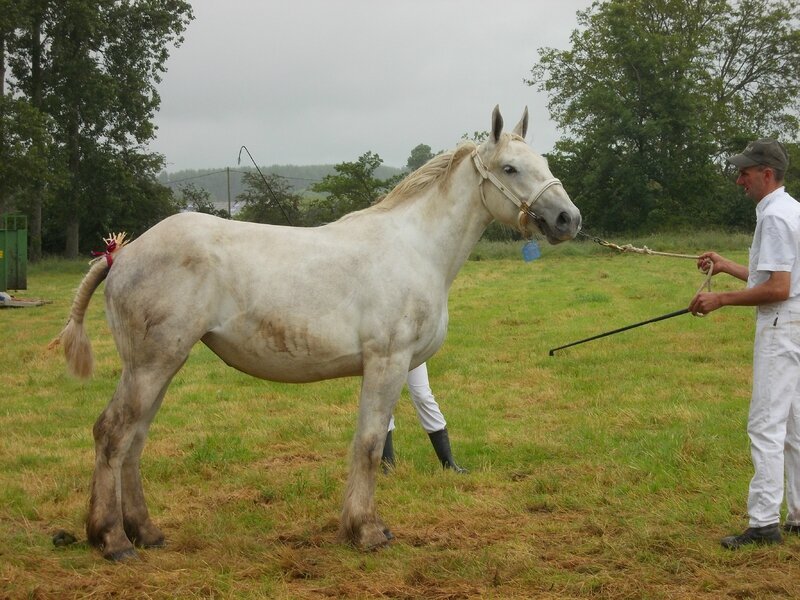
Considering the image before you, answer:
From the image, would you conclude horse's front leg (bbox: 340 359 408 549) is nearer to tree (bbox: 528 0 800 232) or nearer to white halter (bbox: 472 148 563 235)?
white halter (bbox: 472 148 563 235)

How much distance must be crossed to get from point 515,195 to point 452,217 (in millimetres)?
433

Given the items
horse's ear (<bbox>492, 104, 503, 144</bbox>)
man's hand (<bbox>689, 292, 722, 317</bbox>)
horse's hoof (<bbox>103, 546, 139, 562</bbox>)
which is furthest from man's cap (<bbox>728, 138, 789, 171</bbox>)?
horse's hoof (<bbox>103, 546, 139, 562</bbox>)

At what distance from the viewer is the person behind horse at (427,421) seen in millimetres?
6383

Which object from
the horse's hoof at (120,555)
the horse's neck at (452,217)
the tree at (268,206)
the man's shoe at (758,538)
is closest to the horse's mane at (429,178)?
the horse's neck at (452,217)

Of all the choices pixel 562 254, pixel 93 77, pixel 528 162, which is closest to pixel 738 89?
pixel 562 254

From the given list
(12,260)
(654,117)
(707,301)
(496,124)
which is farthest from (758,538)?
(654,117)

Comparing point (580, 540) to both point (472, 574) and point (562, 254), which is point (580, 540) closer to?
point (472, 574)

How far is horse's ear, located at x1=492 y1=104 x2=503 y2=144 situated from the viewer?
4.91 m

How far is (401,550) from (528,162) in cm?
248

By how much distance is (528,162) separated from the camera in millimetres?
5047

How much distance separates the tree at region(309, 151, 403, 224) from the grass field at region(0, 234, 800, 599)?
16.7m

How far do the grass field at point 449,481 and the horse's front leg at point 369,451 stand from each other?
5.4 inches

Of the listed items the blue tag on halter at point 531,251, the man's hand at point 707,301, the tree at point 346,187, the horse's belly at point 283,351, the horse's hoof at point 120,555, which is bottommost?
the horse's hoof at point 120,555

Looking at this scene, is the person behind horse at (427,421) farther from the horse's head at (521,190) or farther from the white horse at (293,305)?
the horse's head at (521,190)
